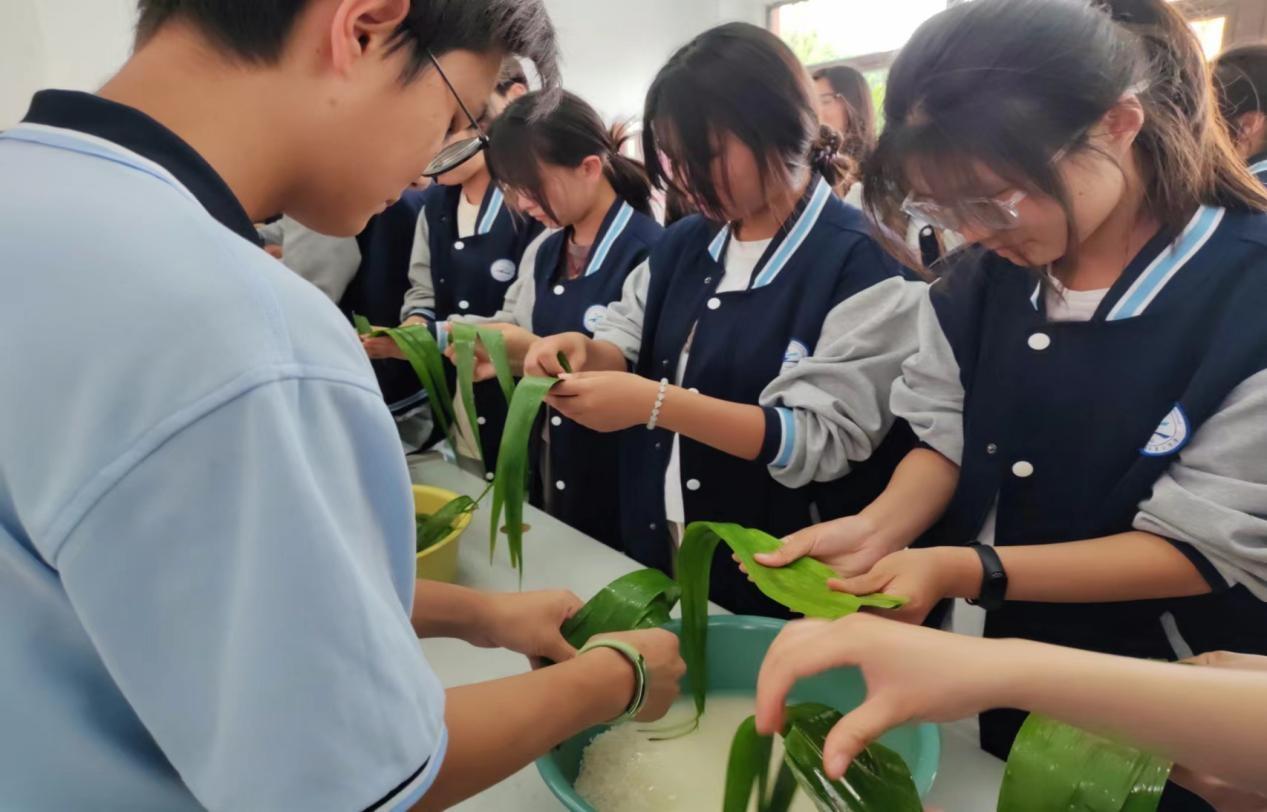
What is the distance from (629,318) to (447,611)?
2.74ft

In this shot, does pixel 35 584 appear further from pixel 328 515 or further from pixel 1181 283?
pixel 1181 283

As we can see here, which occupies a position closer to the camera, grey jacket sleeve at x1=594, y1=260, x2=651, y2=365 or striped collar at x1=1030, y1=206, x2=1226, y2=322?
striped collar at x1=1030, y1=206, x2=1226, y2=322

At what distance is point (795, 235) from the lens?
125 cm

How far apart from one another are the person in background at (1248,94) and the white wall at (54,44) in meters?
3.77

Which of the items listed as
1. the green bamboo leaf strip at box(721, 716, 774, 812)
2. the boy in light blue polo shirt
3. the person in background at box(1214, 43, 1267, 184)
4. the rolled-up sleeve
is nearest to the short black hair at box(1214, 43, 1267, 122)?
the person in background at box(1214, 43, 1267, 184)

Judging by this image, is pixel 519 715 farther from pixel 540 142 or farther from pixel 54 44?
pixel 54 44

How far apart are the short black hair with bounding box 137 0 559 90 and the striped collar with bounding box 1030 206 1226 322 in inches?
26.9

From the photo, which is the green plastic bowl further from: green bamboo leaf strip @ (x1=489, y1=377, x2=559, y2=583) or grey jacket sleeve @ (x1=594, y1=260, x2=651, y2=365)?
grey jacket sleeve @ (x1=594, y1=260, x2=651, y2=365)

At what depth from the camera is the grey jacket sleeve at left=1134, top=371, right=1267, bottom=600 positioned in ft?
2.47

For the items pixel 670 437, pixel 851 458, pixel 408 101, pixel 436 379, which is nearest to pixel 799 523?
pixel 851 458

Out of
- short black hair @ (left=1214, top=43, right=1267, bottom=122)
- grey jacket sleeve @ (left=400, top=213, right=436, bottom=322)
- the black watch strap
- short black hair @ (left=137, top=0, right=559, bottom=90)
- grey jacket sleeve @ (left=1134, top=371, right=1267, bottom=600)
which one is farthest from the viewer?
grey jacket sleeve @ (left=400, top=213, right=436, bottom=322)

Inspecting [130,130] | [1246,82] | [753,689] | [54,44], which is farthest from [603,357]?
[54,44]

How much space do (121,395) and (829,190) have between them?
1127 mm

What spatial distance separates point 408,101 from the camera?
1.89 feet
